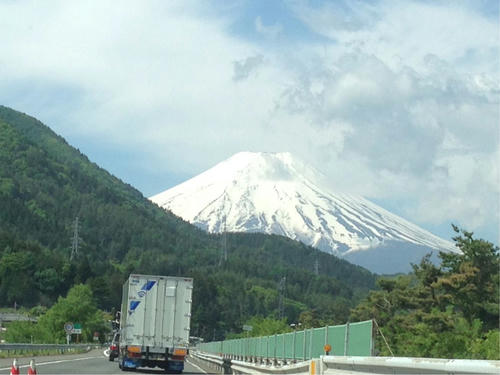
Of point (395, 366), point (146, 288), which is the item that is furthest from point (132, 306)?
point (395, 366)

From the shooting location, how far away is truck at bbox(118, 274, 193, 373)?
31.5 m

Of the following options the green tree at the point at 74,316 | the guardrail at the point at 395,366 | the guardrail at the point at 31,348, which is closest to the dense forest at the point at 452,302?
the guardrail at the point at 31,348

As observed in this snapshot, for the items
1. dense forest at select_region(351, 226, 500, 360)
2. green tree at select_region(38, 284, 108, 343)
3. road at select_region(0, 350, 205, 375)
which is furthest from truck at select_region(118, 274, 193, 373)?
green tree at select_region(38, 284, 108, 343)

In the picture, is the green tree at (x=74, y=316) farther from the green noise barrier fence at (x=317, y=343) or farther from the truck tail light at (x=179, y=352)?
the green noise barrier fence at (x=317, y=343)

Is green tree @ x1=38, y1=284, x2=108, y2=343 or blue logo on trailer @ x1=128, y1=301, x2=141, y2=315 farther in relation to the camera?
green tree @ x1=38, y1=284, x2=108, y2=343

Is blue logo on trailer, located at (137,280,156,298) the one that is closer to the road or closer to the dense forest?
the road

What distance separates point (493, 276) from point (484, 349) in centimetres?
1895

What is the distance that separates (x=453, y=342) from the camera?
44812mm

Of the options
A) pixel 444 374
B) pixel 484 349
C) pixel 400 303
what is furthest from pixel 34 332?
pixel 444 374

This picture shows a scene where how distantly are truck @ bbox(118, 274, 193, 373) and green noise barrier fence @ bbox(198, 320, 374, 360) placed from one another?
8.81ft

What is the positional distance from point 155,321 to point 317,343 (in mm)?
13615

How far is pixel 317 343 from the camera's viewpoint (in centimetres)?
1883

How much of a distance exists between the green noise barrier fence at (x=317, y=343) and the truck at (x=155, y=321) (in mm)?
2685

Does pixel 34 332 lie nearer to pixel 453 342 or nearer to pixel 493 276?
pixel 493 276
